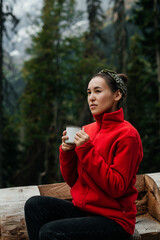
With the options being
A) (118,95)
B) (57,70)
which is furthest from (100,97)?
(57,70)

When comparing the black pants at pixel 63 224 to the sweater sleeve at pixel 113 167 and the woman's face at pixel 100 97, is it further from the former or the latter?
the woman's face at pixel 100 97

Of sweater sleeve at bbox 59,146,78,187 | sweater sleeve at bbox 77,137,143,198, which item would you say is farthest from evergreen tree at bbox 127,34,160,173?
sweater sleeve at bbox 77,137,143,198

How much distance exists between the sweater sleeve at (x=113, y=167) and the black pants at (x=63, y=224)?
0.20m

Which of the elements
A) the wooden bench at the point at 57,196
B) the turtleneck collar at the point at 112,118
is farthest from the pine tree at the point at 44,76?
the turtleneck collar at the point at 112,118

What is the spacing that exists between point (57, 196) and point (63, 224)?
65cm

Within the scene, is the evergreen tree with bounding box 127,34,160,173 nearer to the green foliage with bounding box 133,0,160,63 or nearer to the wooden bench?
the green foliage with bounding box 133,0,160,63

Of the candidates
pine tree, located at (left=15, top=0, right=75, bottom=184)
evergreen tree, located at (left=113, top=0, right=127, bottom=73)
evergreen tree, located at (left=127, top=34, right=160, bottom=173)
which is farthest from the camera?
pine tree, located at (left=15, top=0, right=75, bottom=184)

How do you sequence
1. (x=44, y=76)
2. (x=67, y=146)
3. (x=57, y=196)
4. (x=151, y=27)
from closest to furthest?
(x=67, y=146) < (x=57, y=196) < (x=151, y=27) < (x=44, y=76)

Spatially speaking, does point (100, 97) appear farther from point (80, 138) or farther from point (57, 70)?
A: point (57, 70)

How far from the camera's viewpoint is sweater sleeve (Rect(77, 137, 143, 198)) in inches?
58.6

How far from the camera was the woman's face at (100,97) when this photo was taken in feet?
5.65

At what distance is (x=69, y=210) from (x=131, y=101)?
47.4 ft

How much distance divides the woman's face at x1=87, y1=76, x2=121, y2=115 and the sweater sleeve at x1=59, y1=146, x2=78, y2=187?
340 mm

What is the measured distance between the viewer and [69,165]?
5.92ft
